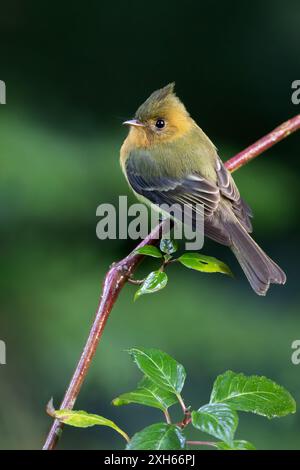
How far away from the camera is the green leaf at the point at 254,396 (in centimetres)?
142

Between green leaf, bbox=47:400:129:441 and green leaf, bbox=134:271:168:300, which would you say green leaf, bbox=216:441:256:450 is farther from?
green leaf, bbox=134:271:168:300

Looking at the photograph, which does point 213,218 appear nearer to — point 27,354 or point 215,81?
point 27,354

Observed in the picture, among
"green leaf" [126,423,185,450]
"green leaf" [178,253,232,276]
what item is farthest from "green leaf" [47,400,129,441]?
"green leaf" [178,253,232,276]

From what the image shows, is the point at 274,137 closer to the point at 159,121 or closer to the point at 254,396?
the point at 159,121

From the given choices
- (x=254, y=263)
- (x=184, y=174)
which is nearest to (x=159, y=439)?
(x=254, y=263)

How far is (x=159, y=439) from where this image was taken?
1302 mm

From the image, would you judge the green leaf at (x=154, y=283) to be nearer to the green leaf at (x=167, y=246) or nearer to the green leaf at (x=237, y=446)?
the green leaf at (x=167, y=246)

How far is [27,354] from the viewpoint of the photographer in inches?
162

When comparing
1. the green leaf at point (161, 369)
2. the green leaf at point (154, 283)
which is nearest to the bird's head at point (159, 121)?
the green leaf at point (154, 283)

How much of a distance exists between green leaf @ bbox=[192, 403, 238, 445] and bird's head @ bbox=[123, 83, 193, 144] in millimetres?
2007

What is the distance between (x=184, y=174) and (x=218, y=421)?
184cm

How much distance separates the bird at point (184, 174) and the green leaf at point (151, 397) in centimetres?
132

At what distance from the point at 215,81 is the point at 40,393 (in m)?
2.63

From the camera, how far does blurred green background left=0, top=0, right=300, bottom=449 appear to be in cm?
405
